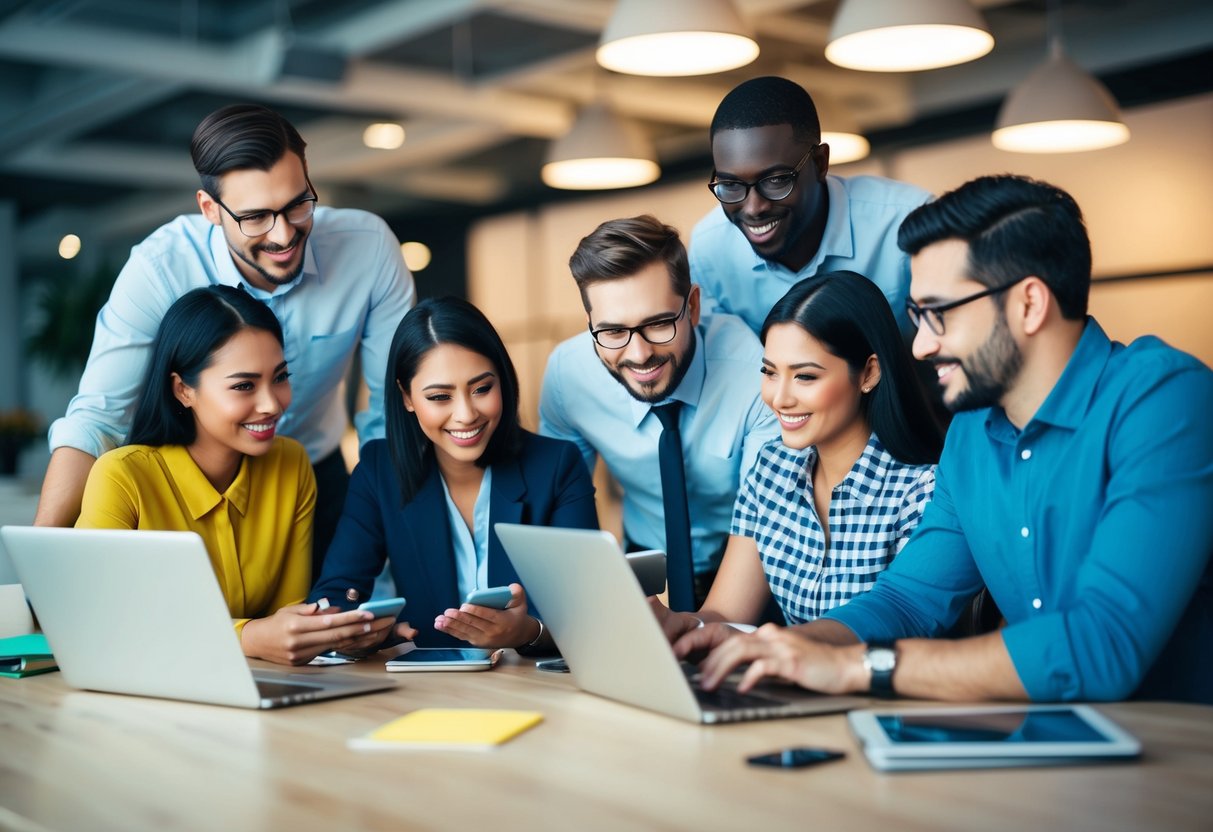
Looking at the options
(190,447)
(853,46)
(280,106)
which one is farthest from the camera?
(280,106)

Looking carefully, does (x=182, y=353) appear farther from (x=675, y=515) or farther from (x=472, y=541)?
(x=675, y=515)

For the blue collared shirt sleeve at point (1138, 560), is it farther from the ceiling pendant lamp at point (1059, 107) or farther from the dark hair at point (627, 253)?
the ceiling pendant lamp at point (1059, 107)

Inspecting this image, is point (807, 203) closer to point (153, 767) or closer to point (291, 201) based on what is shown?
point (291, 201)

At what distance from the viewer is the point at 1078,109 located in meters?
4.98

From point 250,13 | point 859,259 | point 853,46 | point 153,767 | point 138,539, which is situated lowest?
point 153,767

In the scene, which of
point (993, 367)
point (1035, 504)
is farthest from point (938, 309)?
point (1035, 504)

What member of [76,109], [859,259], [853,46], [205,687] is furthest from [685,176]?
[205,687]

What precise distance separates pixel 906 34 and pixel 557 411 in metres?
1.71

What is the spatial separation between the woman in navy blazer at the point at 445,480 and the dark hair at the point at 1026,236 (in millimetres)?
1116

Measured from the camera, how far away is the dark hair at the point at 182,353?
265 cm

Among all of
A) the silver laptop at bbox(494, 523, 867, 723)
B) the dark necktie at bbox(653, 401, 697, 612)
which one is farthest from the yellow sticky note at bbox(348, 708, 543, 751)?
the dark necktie at bbox(653, 401, 697, 612)

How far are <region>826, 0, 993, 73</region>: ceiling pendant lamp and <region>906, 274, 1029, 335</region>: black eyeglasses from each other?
197cm

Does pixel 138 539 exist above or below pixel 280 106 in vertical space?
below

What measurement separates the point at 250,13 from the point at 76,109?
1629mm
